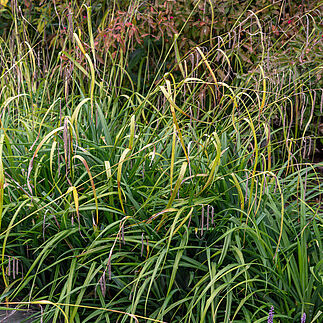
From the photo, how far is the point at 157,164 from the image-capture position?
261 cm

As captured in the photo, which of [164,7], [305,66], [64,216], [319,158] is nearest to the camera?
[64,216]

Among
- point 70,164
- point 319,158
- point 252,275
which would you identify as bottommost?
point 319,158

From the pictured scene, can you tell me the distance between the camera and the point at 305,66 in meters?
3.32

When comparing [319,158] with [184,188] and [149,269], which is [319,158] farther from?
[149,269]

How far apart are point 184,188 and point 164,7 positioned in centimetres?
188

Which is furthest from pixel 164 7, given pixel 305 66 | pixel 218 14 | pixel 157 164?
pixel 157 164

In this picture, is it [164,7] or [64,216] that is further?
[164,7]

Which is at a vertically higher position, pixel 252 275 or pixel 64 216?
pixel 64 216

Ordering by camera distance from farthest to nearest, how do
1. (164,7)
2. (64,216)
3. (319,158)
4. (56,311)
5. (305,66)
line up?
(319,158)
(164,7)
(305,66)
(64,216)
(56,311)

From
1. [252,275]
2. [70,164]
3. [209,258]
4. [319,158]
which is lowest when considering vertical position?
[319,158]

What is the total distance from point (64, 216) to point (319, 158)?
8.57 feet

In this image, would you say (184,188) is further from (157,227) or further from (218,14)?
(218,14)

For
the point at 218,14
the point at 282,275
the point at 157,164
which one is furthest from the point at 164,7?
the point at 282,275

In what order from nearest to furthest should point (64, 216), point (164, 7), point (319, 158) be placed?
point (64, 216) → point (164, 7) → point (319, 158)
